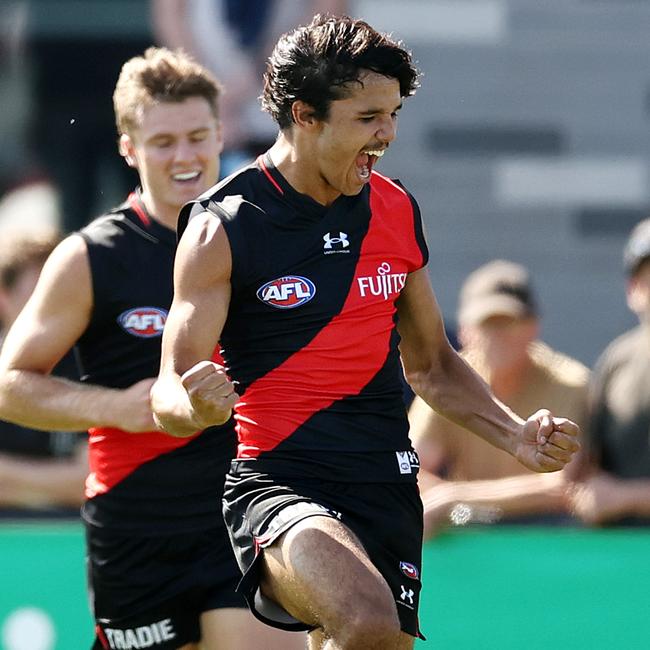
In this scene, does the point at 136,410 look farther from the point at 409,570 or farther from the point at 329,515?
the point at 409,570

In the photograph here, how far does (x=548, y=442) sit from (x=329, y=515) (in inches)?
23.9

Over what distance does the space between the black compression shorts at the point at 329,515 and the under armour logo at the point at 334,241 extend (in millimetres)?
616

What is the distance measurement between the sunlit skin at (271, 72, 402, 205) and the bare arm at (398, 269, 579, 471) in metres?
0.39

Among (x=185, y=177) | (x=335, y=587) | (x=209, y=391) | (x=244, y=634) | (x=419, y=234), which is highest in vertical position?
(x=185, y=177)

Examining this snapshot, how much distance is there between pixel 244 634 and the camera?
4.82 metres

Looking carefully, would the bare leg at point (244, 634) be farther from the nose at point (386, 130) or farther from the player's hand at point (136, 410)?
the nose at point (386, 130)

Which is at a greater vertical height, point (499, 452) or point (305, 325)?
A: point (305, 325)

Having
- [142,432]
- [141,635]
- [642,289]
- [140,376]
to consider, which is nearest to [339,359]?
[142,432]

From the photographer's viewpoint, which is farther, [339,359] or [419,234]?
[419,234]

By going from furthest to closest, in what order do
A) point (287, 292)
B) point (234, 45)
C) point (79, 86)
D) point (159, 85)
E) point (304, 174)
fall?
point (79, 86), point (234, 45), point (159, 85), point (304, 174), point (287, 292)

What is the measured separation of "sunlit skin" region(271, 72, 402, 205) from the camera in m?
4.24

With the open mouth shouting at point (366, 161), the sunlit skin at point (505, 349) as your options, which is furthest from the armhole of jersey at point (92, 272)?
the sunlit skin at point (505, 349)

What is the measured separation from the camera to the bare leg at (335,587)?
13.0ft

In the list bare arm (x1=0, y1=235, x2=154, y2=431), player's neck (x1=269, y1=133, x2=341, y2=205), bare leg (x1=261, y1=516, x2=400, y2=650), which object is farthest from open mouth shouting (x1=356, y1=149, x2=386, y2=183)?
bare arm (x1=0, y1=235, x2=154, y2=431)
